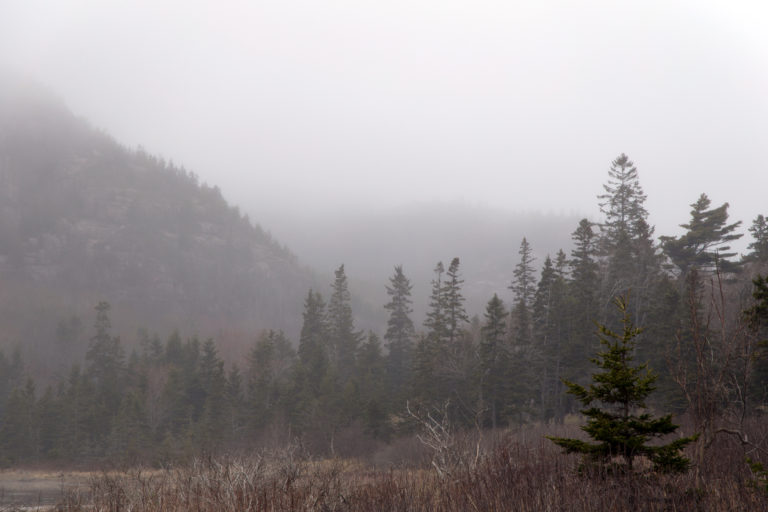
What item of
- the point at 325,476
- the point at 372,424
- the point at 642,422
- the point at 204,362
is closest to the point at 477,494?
the point at 642,422

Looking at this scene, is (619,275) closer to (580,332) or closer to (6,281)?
(580,332)

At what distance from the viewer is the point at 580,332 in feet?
151

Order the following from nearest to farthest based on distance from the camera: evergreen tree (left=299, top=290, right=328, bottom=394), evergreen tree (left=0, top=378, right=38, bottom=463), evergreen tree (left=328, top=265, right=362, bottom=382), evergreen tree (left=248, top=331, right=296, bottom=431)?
1. evergreen tree (left=248, top=331, right=296, bottom=431)
2. evergreen tree (left=299, top=290, right=328, bottom=394)
3. evergreen tree (left=0, top=378, right=38, bottom=463)
4. evergreen tree (left=328, top=265, right=362, bottom=382)

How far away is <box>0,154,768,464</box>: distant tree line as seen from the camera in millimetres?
45812

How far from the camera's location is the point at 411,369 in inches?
2184

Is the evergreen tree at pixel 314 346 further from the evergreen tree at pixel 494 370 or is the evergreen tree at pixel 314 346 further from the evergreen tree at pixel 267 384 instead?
the evergreen tree at pixel 494 370

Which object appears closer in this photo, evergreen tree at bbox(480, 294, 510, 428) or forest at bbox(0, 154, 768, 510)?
forest at bbox(0, 154, 768, 510)

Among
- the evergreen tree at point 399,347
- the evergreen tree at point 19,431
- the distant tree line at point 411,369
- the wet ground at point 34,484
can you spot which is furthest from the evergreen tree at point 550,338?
the evergreen tree at point 19,431

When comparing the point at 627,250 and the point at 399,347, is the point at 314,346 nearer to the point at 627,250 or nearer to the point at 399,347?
the point at 399,347

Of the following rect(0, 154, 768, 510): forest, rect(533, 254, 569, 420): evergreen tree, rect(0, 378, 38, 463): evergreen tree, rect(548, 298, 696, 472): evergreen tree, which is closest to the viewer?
rect(548, 298, 696, 472): evergreen tree

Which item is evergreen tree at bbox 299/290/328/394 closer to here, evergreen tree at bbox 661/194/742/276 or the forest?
the forest

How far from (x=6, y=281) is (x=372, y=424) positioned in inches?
7449

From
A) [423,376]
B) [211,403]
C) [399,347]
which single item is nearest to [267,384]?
[211,403]

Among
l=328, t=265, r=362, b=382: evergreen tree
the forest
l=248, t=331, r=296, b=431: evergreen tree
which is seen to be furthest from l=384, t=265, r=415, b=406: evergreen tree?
l=248, t=331, r=296, b=431: evergreen tree
